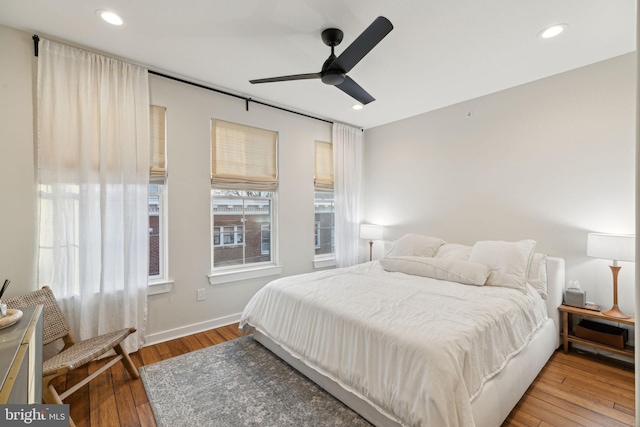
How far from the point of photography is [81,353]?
1931 mm

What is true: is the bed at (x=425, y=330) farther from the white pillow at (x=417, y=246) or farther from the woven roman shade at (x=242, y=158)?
the woven roman shade at (x=242, y=158)

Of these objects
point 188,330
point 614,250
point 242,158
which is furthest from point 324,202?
point 614,250

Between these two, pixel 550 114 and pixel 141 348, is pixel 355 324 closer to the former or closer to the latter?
pixel 141 348

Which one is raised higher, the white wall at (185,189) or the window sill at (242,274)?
the white wall at (185,189)

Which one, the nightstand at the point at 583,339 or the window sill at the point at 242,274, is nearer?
the nightstand at the point at 583,339

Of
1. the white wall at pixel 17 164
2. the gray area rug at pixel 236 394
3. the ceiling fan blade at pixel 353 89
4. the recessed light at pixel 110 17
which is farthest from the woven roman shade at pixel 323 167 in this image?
the white wall at pixel 17 164

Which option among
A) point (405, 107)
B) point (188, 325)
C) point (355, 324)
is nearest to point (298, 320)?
point (355, 324)

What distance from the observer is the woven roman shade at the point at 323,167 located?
418 cm

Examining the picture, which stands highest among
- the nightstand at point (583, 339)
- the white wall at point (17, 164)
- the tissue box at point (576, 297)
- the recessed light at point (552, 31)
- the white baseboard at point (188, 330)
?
the recessed light at point (552, 31)

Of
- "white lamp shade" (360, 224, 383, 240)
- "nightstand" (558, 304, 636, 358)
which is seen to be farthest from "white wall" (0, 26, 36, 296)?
"nightstand" (558, 304, 636, 358)

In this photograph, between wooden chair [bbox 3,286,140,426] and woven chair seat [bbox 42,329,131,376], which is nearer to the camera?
woven chair seat [bbox 42,329,131,376]

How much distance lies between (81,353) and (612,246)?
4.09 metres

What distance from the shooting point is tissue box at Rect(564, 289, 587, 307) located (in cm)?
255

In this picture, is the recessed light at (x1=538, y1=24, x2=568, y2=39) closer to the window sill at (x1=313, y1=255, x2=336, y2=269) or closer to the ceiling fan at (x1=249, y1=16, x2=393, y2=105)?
the ceiling fan at (x1=249, y1=16, x2=393, y2=105)
